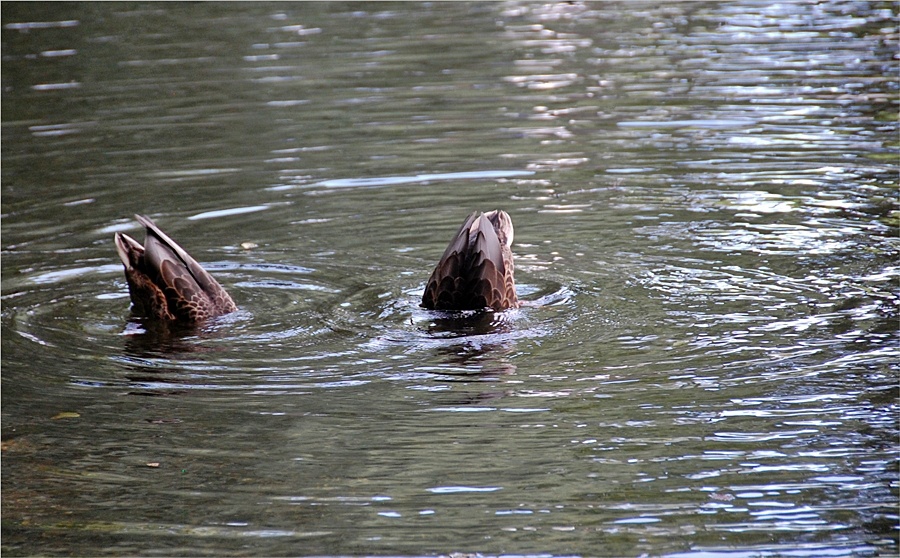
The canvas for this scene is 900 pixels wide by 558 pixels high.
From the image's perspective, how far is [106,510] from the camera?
20.1 feet

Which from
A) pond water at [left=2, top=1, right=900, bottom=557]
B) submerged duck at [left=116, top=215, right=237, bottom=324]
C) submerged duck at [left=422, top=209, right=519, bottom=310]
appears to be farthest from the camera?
submerged duck at [left=116, top=215, right=237, bottom=324]

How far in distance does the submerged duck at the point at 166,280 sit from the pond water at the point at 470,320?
24 cm

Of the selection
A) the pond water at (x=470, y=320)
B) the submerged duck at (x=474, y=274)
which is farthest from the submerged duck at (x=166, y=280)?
the submerged duck at (x=474, y=274)

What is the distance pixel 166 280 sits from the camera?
28.8ft

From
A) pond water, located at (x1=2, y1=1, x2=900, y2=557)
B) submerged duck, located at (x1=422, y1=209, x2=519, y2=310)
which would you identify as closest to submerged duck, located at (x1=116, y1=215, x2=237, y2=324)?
pond water, located at (x1=2, y1=1, x2=900, y2=557)

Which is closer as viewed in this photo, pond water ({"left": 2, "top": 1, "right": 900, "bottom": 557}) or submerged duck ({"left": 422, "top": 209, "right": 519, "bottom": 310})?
pond water ({"left": 2, "top": 1, "right": 900, "bottom": 557})

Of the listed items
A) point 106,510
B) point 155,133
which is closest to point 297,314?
point 106,510

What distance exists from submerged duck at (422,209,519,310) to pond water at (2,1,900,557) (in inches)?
6.5

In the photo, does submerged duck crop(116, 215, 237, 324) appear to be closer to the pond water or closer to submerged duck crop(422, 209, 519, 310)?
the pond water

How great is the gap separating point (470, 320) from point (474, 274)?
313 millimetres

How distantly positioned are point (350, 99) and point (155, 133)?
2.58 m

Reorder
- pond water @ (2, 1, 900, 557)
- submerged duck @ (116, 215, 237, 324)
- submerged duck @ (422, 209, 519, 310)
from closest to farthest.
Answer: pond water @ (2, 1, 900, 557), submerged duck @ (422, 209, 519, 310), submerged duck @ (116, 215, 237, 324)

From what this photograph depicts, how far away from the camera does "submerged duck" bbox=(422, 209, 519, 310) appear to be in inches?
332

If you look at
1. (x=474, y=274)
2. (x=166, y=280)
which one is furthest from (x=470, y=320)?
(x=166, y=280)
